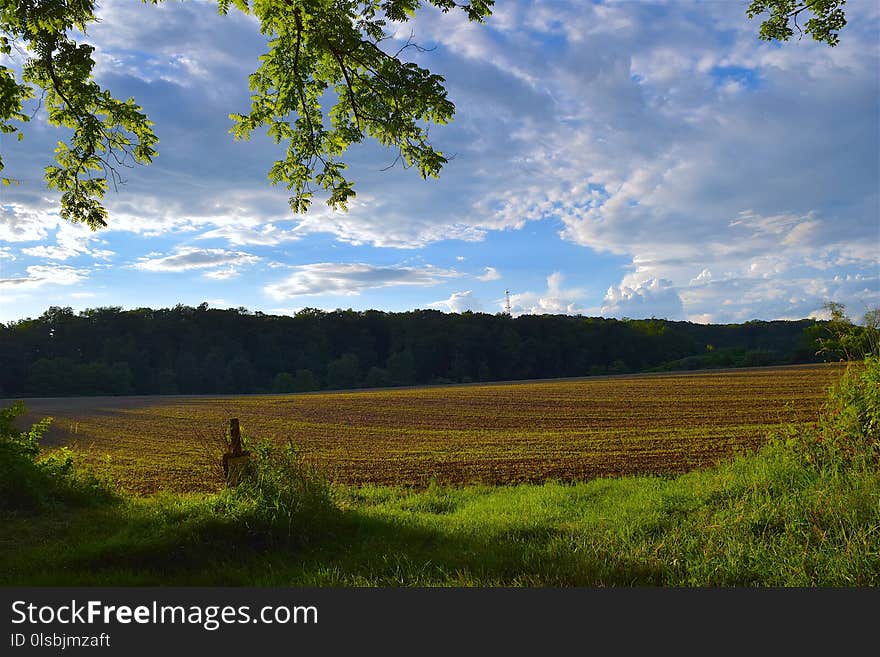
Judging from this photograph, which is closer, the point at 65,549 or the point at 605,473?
the point at 65,549

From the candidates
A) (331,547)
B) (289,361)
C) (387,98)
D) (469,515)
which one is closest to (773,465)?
(469,515)

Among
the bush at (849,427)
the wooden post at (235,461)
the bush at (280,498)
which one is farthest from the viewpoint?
the wooden post at (235,461)

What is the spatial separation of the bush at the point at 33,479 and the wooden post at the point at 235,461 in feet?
9.19

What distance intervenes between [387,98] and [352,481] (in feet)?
28.4

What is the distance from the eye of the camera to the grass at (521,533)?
545cm

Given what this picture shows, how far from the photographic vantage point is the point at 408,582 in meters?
5.55

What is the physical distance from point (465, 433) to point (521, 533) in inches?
688

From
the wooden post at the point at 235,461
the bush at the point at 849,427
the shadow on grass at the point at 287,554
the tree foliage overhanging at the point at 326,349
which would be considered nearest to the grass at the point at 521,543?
the shadow on grass at the point at 287,554

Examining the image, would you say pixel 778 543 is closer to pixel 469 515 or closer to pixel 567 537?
pixel 567 537

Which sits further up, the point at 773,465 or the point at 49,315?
the point at 49,315

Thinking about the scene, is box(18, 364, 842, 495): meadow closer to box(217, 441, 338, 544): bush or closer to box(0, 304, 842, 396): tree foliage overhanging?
box(217, 441, 338, 544): bush

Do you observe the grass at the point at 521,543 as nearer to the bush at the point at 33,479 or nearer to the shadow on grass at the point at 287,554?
the shadow on grass at the point at 287,554

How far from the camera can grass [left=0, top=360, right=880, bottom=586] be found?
545cm

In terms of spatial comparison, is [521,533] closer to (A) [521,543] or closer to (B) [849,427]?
(A) [521,543]
